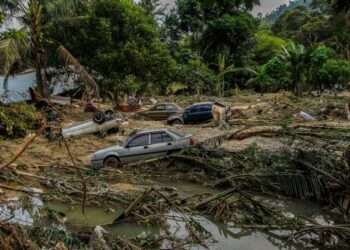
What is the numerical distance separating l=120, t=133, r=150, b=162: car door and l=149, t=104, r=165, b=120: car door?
13111 mm

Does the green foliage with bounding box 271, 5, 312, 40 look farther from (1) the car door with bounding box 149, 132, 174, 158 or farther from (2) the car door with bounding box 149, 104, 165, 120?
(1) the car door with bounding box 149, 132, 174, 158

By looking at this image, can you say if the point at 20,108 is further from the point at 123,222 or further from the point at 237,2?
the point at 237,2

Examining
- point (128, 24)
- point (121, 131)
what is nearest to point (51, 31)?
point (128, 24)

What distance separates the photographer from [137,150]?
15164 mm

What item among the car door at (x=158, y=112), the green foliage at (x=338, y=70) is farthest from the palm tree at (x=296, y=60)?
the car door at (x=158, y=112)

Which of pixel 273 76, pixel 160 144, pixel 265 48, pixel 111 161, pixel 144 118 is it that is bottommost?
pixel 144 118

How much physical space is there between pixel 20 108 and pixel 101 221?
14.0m

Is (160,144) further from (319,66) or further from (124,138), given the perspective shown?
(319,66)

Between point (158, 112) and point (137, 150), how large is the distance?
13.3m

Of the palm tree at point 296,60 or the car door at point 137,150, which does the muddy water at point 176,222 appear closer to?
the car door at point 137,150

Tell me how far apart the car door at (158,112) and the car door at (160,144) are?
43.1ft

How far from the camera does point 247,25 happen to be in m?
49.4

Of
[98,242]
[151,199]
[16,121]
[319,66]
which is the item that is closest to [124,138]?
[16,121]

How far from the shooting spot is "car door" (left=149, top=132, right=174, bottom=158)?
1505 cm
